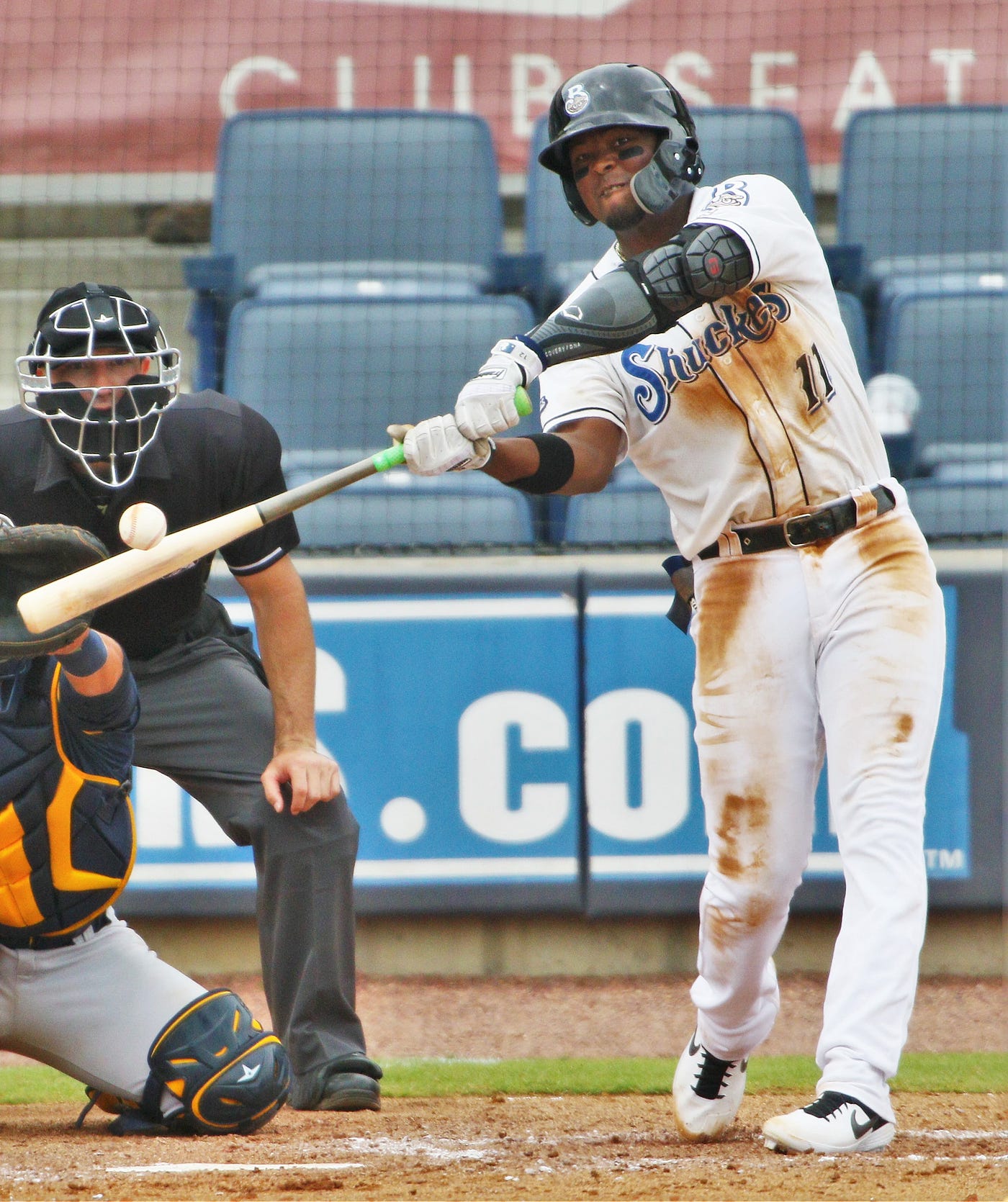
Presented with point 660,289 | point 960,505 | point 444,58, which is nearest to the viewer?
point 660,289

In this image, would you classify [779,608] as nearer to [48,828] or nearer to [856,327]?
[48,828]

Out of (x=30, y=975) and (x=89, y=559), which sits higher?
(x=89, y=559)

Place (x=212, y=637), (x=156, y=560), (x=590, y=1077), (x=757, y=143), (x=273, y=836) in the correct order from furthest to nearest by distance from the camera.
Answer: (x=757, y=143) < (x=590, y=1077) < (x=212, y=637) < (x=273, y=836) < (x=156, y=560)

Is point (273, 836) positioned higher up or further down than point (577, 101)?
further down

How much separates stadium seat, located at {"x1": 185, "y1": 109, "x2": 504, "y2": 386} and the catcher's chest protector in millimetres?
3593

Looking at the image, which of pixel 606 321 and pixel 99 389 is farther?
pixel 99 389

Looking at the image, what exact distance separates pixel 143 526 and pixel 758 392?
103cm

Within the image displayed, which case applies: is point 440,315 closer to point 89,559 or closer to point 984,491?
point 984,491

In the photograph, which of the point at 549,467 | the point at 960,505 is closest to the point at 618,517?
the point at 960,505

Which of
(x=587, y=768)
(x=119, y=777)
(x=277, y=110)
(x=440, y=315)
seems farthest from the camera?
(x=277, y=110)

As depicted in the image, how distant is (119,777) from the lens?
9.07 ft

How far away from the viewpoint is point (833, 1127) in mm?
2430

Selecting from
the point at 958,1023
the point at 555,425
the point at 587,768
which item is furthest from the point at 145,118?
the point at 958,1023

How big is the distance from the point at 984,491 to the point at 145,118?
3567 millimetres
